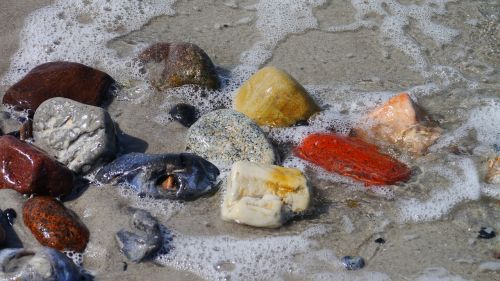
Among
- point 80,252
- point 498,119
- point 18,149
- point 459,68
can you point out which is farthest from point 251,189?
point 459,68

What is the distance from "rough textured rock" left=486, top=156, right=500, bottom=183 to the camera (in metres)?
3.58

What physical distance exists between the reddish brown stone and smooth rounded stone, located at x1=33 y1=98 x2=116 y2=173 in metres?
0.14

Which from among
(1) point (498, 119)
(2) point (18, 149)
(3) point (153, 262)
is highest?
(2) point (18, 149)

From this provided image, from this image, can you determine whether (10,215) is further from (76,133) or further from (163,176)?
(163,176)

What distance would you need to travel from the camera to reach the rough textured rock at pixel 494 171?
358cm

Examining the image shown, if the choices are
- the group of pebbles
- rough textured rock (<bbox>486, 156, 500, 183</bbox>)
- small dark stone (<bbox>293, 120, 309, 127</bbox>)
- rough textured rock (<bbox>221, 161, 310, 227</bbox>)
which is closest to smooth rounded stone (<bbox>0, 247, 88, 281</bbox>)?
the group of pebbles

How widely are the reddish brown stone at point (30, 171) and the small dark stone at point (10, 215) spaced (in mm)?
114

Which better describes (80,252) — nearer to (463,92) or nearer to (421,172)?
(421,172)

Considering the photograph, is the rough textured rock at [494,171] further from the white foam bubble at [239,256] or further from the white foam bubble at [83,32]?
the white foam bubble at [83,32]

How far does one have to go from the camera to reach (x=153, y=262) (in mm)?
3010

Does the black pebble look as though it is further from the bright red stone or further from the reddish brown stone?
the reddish brown stone

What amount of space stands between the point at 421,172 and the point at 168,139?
1.37 metres

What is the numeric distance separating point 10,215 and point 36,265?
53 centimetres

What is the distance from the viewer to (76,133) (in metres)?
3.42
